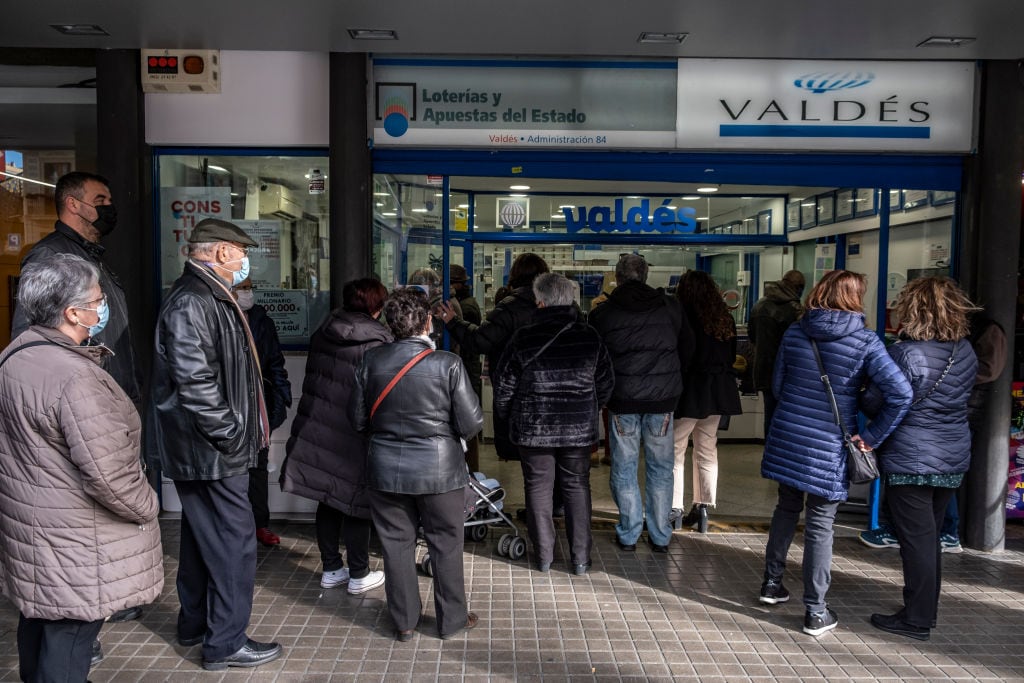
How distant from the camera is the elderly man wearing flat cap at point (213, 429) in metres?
3.57

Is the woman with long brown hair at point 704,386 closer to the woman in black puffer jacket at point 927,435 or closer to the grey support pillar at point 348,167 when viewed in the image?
the woman in black puffer jacket at point 927,435

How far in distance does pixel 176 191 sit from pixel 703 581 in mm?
4451

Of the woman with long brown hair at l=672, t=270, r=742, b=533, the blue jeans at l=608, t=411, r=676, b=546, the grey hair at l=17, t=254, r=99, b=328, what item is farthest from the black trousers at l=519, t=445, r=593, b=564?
the grey hair at l=17, t=254, r=99, b=328

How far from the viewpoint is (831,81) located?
5.77 metres

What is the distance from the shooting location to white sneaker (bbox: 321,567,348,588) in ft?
16.0

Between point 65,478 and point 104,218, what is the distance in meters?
1.96

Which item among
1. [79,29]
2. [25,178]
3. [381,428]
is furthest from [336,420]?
[25,178]

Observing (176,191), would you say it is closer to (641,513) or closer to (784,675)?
(641,513)

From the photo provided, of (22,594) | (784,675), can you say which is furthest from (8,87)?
(784,675)

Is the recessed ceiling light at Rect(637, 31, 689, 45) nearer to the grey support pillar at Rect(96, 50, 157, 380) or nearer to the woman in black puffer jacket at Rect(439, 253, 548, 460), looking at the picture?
the woman in black puffer jacket at Rect(439, 253, 548, 460)

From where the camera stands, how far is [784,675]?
3.86 metres

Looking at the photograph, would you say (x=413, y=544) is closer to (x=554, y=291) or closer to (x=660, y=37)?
(x=554, y=291)

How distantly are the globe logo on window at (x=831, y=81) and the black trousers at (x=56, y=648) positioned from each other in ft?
17.0

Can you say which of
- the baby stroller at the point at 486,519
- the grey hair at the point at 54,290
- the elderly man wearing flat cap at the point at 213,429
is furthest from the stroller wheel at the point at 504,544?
the grey hair at the point at 54,290
